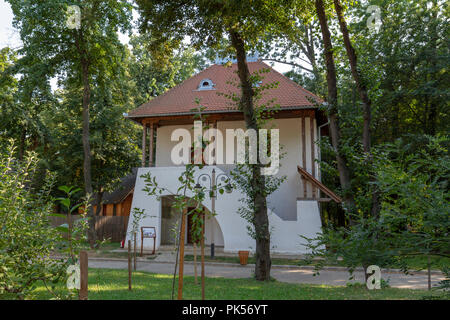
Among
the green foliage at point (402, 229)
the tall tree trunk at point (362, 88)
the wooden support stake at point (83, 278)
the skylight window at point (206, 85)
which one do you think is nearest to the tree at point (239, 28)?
the tall tree trunk at point (362, 88)

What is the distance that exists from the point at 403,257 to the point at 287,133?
15.1 meters

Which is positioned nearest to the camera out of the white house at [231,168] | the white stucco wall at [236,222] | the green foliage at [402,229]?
the green foliage at [402,229]

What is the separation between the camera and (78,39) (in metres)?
16.5

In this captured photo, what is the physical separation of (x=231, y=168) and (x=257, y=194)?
7.74 m

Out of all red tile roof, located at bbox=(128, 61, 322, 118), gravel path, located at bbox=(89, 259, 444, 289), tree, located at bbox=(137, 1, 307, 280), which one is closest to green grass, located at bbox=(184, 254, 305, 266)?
gravel path, located at bbox=(89, 259, 444, 289)

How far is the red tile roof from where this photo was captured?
16812 mm

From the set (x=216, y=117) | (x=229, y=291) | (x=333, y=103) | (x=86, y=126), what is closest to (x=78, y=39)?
(x=86, y=126)

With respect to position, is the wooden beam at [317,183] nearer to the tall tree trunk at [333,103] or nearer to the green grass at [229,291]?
the green grass at [229,291]

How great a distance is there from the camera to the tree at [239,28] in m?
8.95

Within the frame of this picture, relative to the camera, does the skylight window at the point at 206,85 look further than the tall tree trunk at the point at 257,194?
Yes

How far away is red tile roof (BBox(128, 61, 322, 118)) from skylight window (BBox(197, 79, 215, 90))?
22 centimetres

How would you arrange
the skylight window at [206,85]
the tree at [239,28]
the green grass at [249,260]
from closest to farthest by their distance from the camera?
the tree at [239,28] → the green grass at [249,260] → the skylight window at [206,85]

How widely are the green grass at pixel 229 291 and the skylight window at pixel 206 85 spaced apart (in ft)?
40.1

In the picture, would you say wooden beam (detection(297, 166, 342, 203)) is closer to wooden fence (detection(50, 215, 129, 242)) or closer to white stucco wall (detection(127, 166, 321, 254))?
white stucco wall (detection(127, 166, 321, 254))
